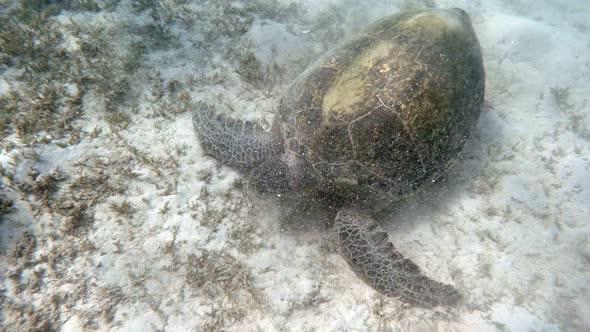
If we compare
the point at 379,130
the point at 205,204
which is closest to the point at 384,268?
the point at 379,130

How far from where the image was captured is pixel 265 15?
231 inches

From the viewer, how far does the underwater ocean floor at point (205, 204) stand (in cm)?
290

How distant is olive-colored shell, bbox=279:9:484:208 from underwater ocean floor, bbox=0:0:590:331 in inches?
31.5

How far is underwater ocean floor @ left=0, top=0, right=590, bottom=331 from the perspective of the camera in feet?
9.53

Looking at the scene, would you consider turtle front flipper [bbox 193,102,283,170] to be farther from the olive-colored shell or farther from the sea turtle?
the olive-colored shell

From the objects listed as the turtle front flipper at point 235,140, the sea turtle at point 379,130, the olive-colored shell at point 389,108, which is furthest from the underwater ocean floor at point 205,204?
the olive-colored shell at point 389,108

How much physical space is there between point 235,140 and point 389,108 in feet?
6.25

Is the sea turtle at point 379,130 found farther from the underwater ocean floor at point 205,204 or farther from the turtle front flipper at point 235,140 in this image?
the underwater ocean floor at point 205,204

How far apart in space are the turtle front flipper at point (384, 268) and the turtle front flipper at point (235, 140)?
121 centimetres

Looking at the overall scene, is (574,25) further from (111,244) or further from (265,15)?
(111,244)

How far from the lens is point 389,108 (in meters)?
2.77

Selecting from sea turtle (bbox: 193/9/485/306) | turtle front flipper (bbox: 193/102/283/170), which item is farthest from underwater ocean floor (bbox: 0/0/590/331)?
sea turtle (bbox: 193/9/485/306)

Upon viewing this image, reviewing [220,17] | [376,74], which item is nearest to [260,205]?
[376,74]

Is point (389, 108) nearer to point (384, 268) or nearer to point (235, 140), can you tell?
point (384, 268)
